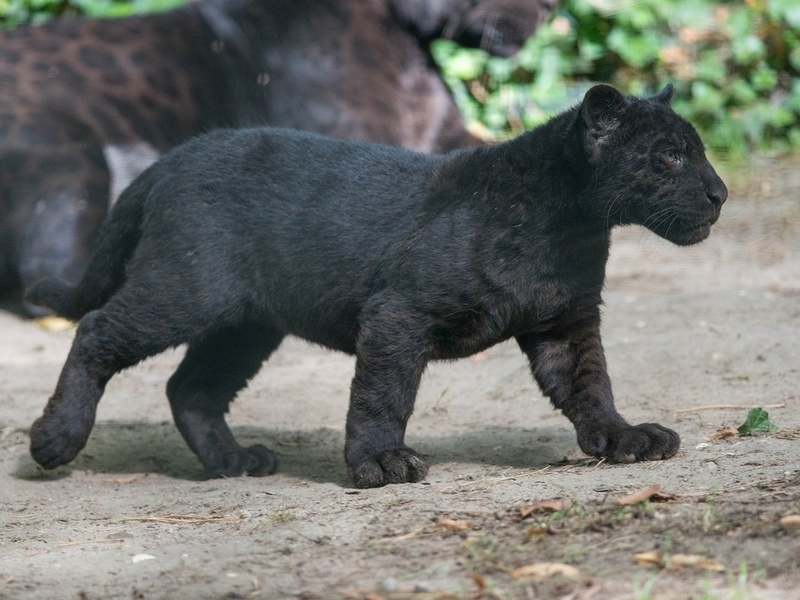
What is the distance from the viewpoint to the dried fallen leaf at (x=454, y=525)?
3.18 meters

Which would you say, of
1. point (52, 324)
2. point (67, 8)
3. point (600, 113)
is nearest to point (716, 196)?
point (600, 113)

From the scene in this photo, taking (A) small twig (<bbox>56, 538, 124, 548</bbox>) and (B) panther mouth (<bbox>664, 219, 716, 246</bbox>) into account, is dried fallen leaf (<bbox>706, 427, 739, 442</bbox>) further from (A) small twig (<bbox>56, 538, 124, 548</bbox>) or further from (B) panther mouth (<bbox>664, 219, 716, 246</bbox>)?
(A) small twig (<bbox>56, 538, 124, 548</bbox>)

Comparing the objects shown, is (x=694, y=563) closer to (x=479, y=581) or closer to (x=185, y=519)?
(x=479, y=581)

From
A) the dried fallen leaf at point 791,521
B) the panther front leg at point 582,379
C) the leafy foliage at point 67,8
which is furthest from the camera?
the leafy foliage at point 67,8

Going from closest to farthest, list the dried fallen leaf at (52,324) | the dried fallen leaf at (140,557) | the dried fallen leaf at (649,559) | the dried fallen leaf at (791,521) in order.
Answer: the dried fallen leaf at (649,559) → the dried fallen leaf at (791,521) → the dried fallen leaf at (140,557) → the dried fallen leaf at (52,324)

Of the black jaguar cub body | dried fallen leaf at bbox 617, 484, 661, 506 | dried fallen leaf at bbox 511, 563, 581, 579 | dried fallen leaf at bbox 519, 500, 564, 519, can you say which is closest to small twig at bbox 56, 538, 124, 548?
dried fallen leaf at bbox 519, 500, 564, 519

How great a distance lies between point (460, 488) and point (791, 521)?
1145mm

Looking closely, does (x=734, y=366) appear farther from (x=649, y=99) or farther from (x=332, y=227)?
(x=332, y=227)

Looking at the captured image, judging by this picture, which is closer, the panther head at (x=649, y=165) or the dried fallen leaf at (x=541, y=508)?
the dried fallen leaf at (x=541, y=508)

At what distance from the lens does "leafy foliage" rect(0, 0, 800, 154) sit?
34.3ft

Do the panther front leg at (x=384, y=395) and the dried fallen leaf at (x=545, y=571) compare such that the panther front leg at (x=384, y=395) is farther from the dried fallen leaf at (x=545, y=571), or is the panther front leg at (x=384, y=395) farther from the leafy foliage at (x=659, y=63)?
the leafy foliage at (x=659, y=63)

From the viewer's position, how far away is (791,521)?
9.77 ft

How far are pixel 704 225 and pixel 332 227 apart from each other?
132cm

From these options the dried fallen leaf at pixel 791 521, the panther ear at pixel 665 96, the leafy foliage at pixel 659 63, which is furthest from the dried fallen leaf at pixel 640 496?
the leafy foliage at pixel 659 63
